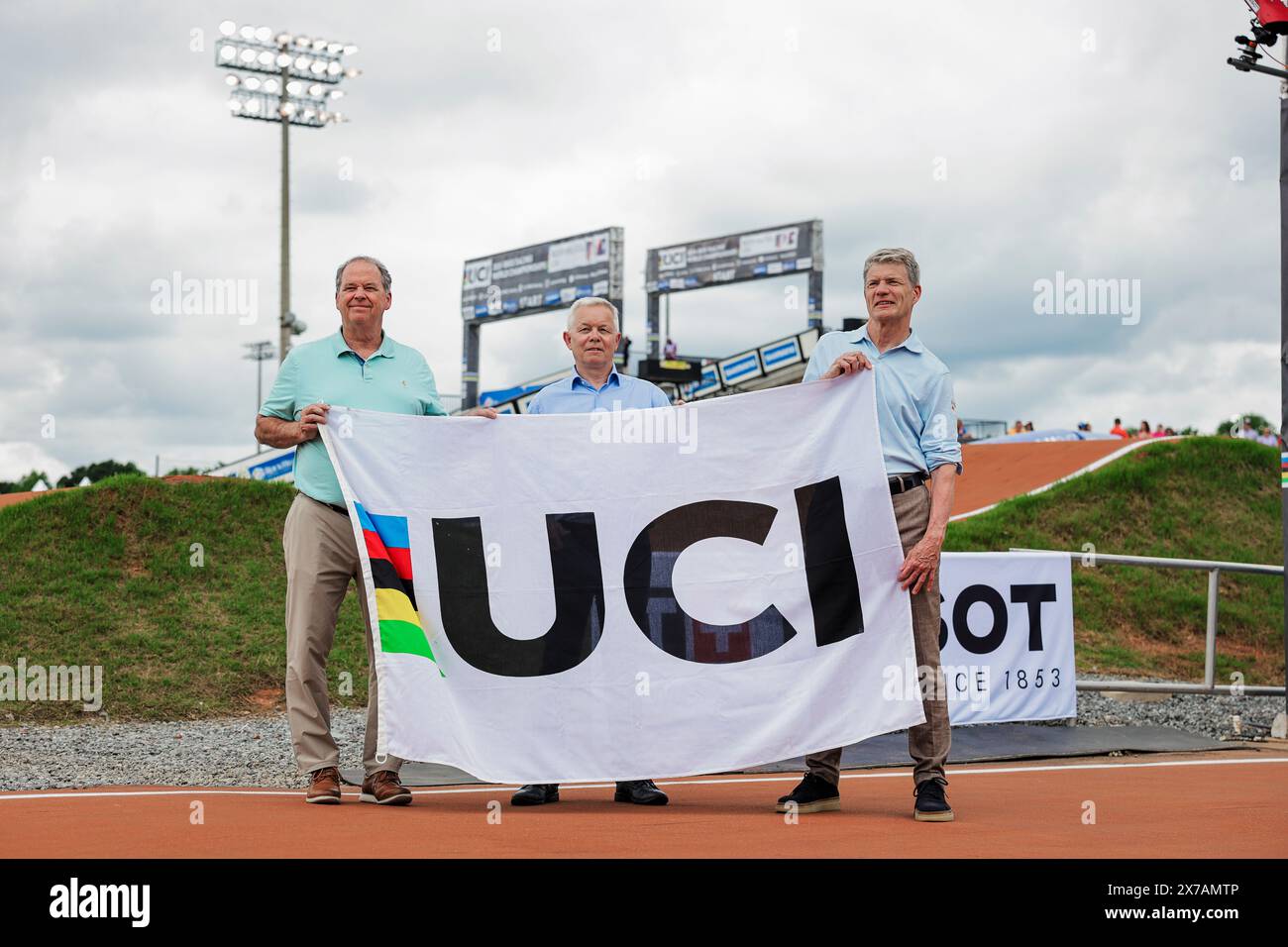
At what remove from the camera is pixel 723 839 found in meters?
5.04

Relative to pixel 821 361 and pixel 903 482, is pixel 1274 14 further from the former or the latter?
pixel 903 482

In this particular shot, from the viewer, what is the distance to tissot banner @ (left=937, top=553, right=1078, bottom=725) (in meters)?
11.0

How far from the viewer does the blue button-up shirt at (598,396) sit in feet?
22.2

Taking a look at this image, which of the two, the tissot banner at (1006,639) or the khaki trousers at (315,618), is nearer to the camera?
the khaki trousers at (315,618)

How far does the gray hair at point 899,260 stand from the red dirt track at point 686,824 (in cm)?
250

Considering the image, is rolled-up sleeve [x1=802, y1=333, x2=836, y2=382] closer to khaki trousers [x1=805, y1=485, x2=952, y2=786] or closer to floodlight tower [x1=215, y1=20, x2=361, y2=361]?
khaki trousers [x1=805, y1=485, x2=952, y2=786]

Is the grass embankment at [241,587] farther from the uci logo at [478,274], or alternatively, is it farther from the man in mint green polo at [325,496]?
the uci logo at [478,274]

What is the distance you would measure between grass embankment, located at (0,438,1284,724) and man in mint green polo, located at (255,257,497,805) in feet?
23.5

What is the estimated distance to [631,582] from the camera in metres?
6.33

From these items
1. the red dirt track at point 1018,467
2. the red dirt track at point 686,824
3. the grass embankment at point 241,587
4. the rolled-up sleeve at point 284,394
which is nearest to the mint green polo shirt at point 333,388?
the rolled-up sleeve at point 284,394

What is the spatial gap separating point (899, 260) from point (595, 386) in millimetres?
1720

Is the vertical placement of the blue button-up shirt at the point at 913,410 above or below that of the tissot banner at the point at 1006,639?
above

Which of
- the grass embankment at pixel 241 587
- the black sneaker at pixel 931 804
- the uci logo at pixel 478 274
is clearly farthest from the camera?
the uci logo at pixel 478 274

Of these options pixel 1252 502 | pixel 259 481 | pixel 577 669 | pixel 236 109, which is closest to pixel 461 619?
pixel 577 669
